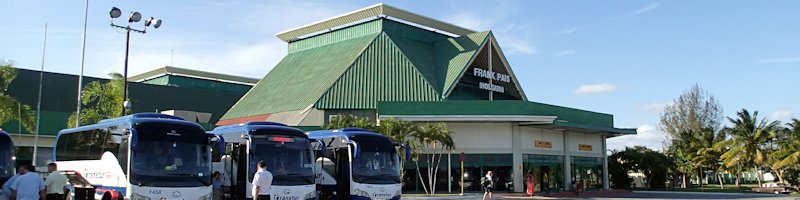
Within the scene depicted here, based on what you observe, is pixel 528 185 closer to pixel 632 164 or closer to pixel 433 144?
pixel 433 144

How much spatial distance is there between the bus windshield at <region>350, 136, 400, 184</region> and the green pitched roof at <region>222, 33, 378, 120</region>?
21.7 m

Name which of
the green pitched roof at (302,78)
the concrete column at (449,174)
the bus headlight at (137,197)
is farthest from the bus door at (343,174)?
the green pitched roof at (302,78)

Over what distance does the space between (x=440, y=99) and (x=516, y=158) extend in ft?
21.0

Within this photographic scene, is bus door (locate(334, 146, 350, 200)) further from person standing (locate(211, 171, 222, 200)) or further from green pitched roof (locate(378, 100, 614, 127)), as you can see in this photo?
green pitched roof (locate(378, 100, 614, 127))

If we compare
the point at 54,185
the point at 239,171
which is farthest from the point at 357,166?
the point at 54,185

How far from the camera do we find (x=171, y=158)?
1625 centimetres

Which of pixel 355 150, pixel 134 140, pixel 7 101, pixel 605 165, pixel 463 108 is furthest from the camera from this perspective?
pixel 605 165

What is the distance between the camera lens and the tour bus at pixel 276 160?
18281 millimetres

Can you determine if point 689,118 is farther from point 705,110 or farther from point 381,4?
point 381,4

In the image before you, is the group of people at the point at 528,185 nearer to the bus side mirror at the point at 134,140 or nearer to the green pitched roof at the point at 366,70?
the green pitched roof at the point at 366,70

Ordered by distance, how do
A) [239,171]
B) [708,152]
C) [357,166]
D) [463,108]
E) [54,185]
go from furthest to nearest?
[708,152] → [463,108] → [357,166] → [239,171] → [54,185]

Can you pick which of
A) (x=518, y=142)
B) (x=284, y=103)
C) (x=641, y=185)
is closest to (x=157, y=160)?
(x=518, y=142)

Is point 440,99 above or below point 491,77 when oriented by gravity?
below

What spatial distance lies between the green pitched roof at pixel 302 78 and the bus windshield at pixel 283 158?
23958 mm
